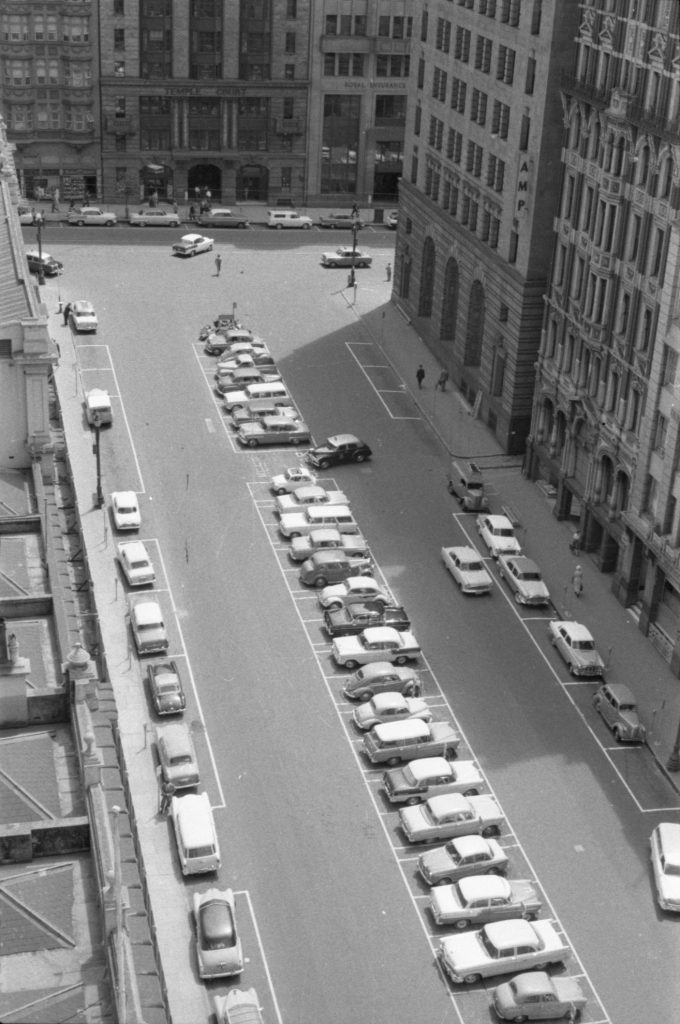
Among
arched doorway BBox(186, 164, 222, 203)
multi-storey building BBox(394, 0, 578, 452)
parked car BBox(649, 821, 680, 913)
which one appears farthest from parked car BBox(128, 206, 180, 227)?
parked car BBox(649, 821, 680, 913)

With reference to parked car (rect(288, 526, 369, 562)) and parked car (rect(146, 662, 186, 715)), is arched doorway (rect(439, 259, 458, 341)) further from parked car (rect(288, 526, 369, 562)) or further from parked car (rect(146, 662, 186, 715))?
parked car (rect(146, 662, 186, 715))

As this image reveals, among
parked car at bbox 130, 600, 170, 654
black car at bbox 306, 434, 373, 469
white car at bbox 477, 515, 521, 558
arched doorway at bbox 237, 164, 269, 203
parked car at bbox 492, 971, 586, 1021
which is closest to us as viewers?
parked car at bbox 492, 971, 586, 1021

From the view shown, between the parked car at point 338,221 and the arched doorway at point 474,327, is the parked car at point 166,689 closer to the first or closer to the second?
the arched doorway at point 474,327

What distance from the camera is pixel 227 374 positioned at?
11350cm

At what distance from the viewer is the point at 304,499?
95.0m

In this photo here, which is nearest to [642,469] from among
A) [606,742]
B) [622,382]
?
[622,382]

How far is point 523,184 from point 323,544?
29.1m

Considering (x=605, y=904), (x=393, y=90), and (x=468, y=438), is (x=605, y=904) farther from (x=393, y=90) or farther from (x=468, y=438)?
(x=393, y=90)

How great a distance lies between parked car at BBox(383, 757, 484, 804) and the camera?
6888cm

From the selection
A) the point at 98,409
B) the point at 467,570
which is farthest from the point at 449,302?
the point at 467,570

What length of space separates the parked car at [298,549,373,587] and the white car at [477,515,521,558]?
26.4ft

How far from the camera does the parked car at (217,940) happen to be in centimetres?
5853

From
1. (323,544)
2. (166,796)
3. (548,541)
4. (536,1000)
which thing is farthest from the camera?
(548,541)

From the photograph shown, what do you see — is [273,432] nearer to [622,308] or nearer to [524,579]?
[524,579]
